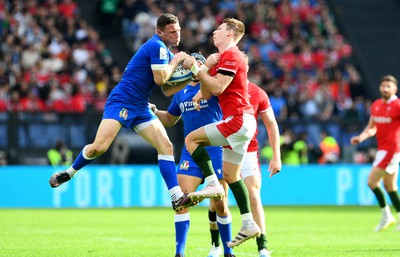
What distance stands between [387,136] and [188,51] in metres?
12.3

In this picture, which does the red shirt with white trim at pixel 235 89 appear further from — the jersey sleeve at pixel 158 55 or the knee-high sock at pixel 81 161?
the knee-high sock at pixel 81 161

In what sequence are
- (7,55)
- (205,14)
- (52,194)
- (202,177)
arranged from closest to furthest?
(202,177) → (52,194) → (7,55) → (205,14)

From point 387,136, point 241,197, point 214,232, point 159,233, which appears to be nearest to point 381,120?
point 387,136

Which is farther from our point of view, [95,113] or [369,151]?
[369,151]

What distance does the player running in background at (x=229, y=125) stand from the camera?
9438 mm

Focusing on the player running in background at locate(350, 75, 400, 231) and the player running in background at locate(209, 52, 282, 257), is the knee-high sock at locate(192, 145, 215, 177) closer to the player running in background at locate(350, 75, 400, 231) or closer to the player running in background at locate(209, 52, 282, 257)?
the player running in background at locate(209, 52, 282, 257)

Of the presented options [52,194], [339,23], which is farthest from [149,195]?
[339,23]

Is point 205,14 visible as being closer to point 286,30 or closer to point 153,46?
point 286,30

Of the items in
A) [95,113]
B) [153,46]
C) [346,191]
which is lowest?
[346,191]

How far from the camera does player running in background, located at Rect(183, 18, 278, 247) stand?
9438mm

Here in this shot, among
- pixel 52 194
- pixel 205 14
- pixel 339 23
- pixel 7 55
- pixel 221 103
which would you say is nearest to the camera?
pixel 221 103

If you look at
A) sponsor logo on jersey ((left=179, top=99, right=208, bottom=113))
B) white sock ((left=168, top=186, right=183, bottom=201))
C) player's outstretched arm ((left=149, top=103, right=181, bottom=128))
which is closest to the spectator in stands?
player's outstretched arm ((left=149, top=103, right=181, bottom=128))

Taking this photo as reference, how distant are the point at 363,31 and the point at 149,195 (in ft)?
44.4

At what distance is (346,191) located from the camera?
2414cm
